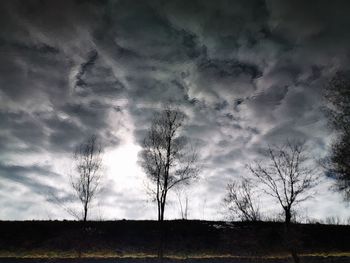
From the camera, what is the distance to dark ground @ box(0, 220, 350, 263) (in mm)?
24859

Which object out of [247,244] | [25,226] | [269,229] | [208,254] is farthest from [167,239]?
[25,226]

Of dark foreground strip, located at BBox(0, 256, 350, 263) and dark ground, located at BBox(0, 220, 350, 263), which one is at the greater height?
dark ground, located at BBox(0, 220, 350, 263)

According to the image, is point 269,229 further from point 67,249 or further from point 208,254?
point 67,249

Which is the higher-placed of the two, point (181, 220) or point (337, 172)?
point (337, 172)

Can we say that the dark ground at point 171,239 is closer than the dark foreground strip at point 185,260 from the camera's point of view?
No

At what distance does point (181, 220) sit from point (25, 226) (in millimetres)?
14101

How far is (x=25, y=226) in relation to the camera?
2916 centimetres

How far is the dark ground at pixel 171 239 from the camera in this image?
2486 cm

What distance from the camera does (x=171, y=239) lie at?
26766 mm

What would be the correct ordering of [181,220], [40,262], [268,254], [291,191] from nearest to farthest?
[40,262] → [291,191] → [268,254] → [181,220]

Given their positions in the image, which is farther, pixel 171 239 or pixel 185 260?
pixel 171 239

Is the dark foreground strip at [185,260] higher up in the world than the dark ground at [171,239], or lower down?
lower down

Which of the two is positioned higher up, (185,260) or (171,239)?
(171,239)

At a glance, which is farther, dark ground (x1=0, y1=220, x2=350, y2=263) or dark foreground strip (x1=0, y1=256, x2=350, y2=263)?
dark ground (x1=0, y1=220, x2=350, y2=263)
